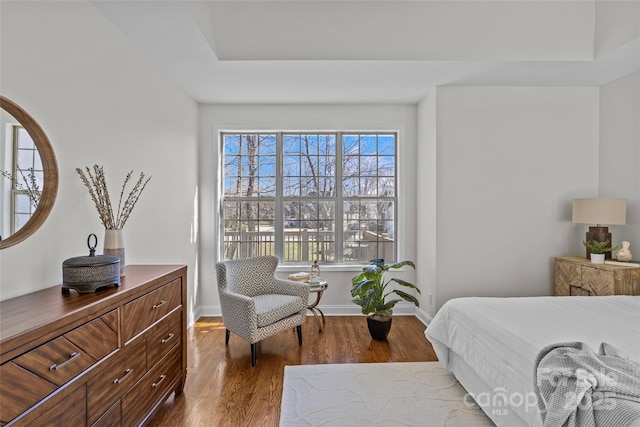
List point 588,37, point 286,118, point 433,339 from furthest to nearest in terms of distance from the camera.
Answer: point 286,118 → point 588,37 → point 433,339

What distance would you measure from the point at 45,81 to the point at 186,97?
1967 mm

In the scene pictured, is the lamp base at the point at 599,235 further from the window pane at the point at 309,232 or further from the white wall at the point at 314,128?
the window pane at the point at 309,232

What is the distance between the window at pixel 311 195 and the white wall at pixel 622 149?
214 centimetres

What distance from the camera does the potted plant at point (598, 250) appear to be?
3021mm

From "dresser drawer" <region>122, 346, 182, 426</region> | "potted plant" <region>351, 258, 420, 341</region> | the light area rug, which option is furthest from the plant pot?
"dresser drawer" <region>122, 346, 182, 426</region>

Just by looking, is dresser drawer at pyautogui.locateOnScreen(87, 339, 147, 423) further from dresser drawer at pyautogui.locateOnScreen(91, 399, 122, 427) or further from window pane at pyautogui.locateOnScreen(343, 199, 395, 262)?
window pane at pyautogui.locateOnScreen(343, 199, 395, 262)

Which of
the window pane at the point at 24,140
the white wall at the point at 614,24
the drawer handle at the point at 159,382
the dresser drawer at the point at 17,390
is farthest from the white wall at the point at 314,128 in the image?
the dresser drawer at the point at 17,390

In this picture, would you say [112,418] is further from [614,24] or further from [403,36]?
[614,24]

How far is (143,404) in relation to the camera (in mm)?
1799

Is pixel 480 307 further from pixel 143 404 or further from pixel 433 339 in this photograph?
pixel 143 404

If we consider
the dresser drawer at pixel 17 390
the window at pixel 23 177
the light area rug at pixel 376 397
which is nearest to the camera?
the dresser drawer at pixel 17 390

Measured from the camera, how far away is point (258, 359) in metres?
2.85

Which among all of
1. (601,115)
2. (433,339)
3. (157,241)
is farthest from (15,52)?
(601,115)

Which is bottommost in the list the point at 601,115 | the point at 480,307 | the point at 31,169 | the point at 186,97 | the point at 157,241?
the point at 480,307
